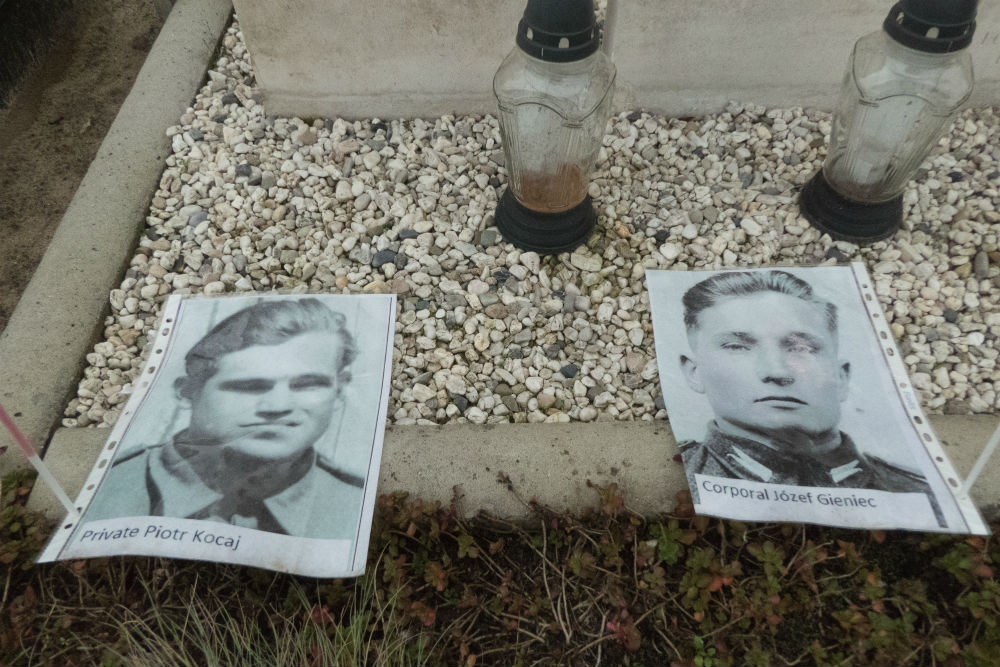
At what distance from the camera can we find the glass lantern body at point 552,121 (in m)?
1.15

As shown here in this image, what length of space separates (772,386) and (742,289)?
22cm

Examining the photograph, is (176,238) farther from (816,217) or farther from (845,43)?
(845,43)

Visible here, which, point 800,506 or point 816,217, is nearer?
point 800,506

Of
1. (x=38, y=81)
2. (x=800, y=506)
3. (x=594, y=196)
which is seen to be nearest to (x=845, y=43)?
(x=594, y=196)

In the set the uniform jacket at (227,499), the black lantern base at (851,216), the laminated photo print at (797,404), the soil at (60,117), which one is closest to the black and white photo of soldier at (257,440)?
the uniform jacket at (227,499)

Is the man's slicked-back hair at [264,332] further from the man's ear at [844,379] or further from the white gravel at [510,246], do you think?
the man's ear at [844,379]

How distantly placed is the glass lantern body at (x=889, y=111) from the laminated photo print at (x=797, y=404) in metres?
0.18

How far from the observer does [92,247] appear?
136 centimetres

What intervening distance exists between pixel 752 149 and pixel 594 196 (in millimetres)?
403

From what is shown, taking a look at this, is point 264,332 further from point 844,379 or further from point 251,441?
point 844,379

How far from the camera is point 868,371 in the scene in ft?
3.93

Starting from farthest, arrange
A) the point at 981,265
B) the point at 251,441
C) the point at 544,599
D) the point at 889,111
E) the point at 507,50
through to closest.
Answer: the point at 507,50, the point at 981,265, the point at 889,111, the point at 251,441, the point at 544,599

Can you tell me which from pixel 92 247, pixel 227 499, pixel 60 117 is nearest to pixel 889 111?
pixel 227 499

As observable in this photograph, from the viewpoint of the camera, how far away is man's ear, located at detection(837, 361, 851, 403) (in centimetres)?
116
